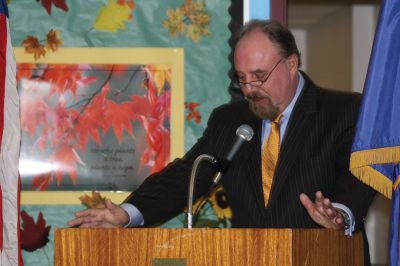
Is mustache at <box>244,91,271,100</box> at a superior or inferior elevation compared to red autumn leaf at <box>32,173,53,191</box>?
superior

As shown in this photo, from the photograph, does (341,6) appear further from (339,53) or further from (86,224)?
(86,224)

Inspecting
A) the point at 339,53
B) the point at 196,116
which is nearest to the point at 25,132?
the point at 196,116

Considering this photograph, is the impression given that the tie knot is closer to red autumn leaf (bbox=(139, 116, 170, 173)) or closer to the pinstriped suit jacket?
the pinstriped suit jacket

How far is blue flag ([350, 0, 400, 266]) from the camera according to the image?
96.1 inches

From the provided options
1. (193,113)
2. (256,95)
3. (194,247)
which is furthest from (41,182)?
(194,247)

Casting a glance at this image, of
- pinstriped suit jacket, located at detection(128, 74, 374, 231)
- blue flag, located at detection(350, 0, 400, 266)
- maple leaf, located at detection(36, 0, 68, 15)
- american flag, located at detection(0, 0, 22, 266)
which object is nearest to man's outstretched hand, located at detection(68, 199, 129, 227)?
pinstriped suit jacket, located at detection(128, 74, 374, 231)

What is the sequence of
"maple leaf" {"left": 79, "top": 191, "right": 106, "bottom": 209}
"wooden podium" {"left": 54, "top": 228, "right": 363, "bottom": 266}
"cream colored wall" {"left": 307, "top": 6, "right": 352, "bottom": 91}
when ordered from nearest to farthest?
"wooden podium" {"left": 54, "top": 228, "right": 363, "bottom": 266}
"maple leaf" {"left": 79, "top": 191, "right": 106, "bottom": 209}
"cream colored wall" {"left": 307, "top": 6, "right": 352, "bottom": 91}

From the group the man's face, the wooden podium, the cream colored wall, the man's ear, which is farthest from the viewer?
the cream colored wall

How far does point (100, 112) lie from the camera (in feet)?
11.4

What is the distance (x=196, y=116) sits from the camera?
11.3 feet

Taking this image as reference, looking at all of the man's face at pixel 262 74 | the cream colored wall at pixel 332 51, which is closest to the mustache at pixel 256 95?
the man's face at pixel 262 74

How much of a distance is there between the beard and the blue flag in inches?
15.8

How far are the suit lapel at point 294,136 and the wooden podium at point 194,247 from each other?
1.67 ft

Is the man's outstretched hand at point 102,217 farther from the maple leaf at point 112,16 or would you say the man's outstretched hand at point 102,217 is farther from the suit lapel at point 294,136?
the maple leaf at point 112,16
